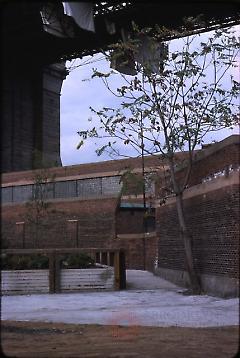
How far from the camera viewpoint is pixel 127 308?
11.4m

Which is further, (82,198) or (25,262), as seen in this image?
(82,198)

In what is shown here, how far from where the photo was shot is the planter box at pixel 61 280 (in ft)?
48.4

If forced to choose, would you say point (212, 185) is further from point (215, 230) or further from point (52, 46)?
point (52, 46)

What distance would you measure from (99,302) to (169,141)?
16.2 feet

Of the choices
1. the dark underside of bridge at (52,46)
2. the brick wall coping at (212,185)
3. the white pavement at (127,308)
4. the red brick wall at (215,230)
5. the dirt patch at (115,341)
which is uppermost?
the dark underside of bridge at (52,46)

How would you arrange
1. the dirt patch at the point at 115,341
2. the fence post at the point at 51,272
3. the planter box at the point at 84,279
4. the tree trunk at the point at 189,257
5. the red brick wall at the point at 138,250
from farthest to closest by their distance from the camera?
the red brick wall at the point at 138,250 < the planter box at the point at 84,279 < the fence post at the point at 51,272 < the tree trunk at the point at 189,257 < the dirt patch at the point at 115,341

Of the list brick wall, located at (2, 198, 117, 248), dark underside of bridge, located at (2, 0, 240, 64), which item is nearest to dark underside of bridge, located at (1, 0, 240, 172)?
dark underside of bridge, located at (2, 0, 240, 64)

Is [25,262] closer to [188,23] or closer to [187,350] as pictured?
[188,23]

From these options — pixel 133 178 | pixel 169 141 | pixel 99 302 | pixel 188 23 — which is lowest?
pixel 99 302

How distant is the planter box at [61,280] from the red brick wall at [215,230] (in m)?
2.69

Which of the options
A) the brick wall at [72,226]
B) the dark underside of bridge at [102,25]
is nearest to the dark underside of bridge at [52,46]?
the dark underside of bridge at [102,25]

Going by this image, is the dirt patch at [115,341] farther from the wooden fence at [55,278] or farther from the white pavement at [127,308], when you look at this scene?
the wooden fence at [55,278]

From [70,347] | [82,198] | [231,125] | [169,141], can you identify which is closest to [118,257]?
[169,141]

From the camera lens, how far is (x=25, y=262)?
15.2 meters
